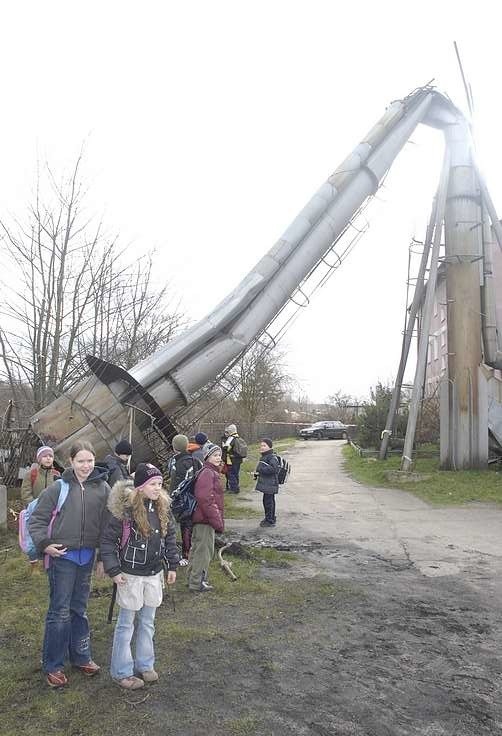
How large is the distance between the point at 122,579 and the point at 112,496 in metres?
0.55

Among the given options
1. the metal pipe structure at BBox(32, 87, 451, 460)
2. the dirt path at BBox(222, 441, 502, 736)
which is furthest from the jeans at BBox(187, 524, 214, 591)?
the metal pipe structure at BBox(32, 87, 451, 460)

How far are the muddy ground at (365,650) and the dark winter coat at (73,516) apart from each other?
1123mm

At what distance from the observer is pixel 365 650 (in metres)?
4.60

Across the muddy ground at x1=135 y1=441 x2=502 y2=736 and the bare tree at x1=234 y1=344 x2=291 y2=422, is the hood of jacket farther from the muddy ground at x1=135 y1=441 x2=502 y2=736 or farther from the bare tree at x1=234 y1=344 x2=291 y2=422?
the bare tree at x1=234 y1=344 x2=291 y2=422

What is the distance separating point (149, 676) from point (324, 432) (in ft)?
130

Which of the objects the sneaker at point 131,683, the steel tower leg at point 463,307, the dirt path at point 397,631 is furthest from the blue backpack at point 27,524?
the steel tower leg at point 463,307

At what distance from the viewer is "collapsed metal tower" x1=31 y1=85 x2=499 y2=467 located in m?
10.2

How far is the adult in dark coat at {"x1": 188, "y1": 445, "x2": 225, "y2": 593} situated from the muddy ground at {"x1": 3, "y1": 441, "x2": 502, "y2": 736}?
0.70 feet

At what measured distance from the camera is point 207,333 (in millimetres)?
11320

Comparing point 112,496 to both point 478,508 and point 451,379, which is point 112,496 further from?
point 451,379

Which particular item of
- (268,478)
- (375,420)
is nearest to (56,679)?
(268,478)

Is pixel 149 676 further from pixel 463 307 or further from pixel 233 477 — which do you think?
pixel 463 307

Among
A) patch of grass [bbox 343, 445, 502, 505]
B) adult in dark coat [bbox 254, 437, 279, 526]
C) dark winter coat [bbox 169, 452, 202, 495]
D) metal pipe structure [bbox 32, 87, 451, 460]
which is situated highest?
metal pipe structure [bbox 32, 87, 451, 460]

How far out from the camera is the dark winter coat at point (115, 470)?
21.5 feet
